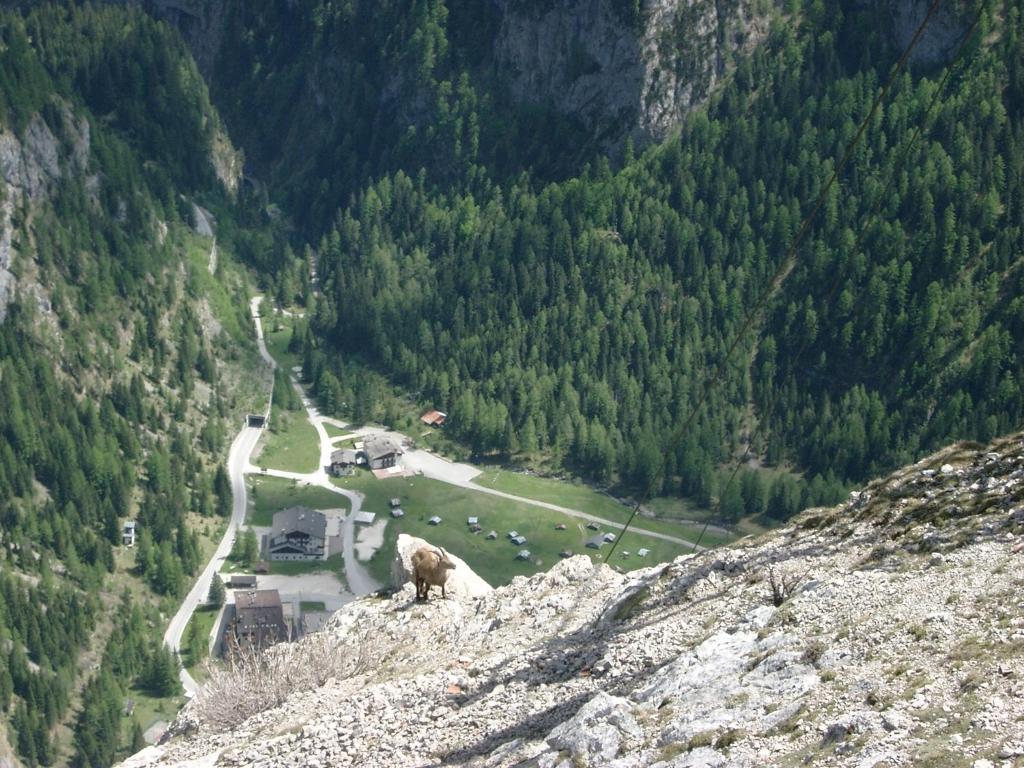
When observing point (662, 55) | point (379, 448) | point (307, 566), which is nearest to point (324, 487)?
point (379, 448)

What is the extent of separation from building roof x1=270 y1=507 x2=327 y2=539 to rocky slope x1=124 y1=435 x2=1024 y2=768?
87802 mm

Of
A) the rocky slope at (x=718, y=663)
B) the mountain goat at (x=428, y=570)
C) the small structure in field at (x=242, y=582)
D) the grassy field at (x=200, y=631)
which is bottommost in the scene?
the grassy field at (x=200, y=631)

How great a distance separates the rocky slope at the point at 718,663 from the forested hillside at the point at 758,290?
98304 mm

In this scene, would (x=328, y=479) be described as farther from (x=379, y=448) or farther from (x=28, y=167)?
(x=28, y=167)

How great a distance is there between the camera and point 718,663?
29.7 m

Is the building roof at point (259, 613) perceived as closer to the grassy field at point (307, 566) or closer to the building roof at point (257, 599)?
the building roof at point (257, 599)

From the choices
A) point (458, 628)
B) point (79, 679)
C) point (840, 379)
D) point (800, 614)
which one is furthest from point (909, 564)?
point (840, 379)

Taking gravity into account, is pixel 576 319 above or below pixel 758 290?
below

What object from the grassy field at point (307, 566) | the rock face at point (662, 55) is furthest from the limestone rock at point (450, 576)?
the rock face at point (662, 55)

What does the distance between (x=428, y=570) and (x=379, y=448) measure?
10658 centimetres

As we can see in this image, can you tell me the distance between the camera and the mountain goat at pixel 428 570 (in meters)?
46.6

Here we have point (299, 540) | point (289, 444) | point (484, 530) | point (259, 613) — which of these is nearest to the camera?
point (259, 613)

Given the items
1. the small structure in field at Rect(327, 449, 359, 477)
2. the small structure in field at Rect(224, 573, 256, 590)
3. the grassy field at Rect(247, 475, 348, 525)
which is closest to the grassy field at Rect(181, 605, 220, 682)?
the small structure in field at Rect(224, 573, 256, 590)

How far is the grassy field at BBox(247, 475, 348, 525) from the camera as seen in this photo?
142 meters
